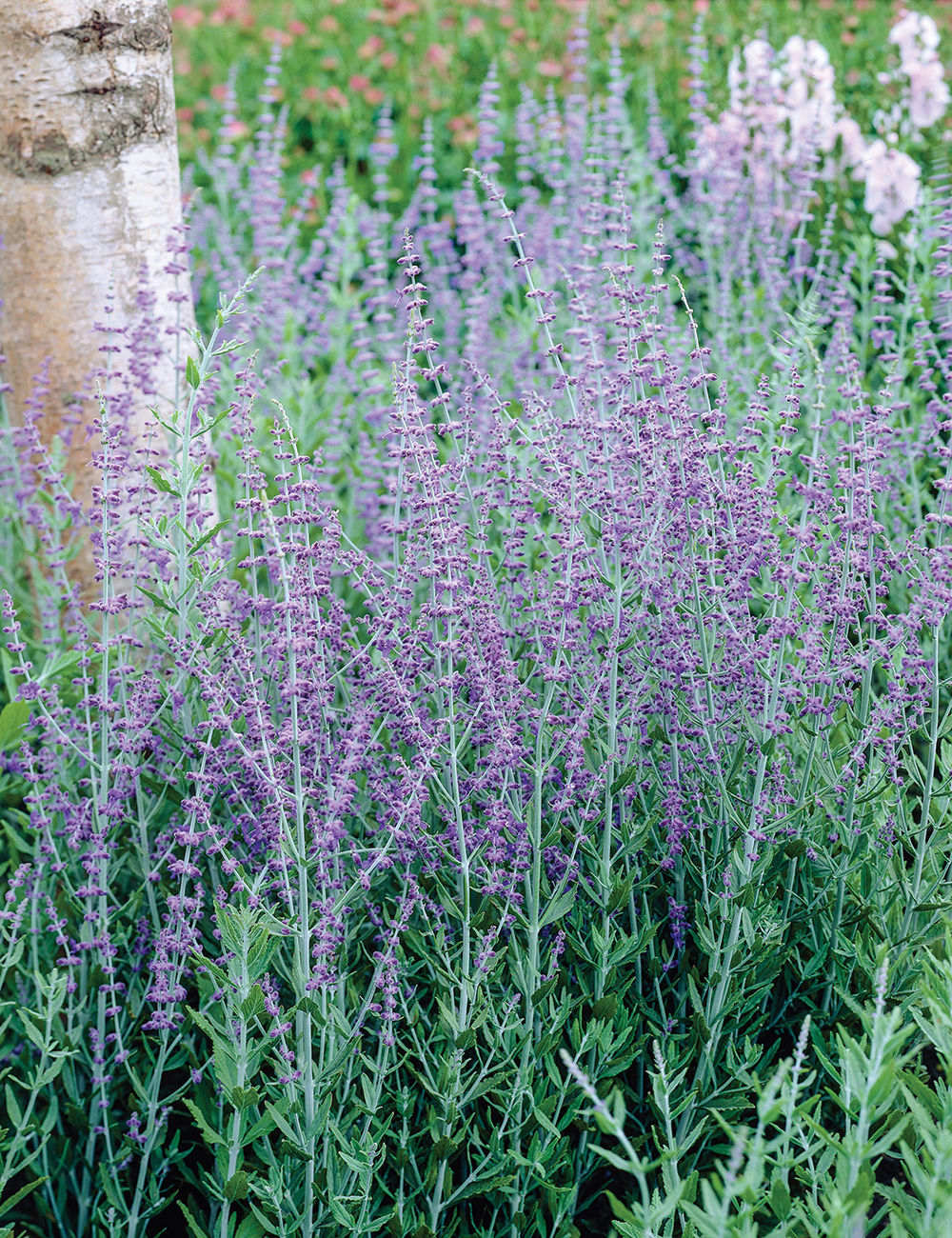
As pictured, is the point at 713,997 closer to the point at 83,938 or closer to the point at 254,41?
the point at 83,938

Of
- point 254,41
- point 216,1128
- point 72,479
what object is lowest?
point 216,1128

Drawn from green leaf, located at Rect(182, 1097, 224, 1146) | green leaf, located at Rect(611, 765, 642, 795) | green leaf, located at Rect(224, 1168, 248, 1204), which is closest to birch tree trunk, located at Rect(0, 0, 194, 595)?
green leaf, located at Rect(611, 765, 642, 795)

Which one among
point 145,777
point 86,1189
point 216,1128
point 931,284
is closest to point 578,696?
point 145,777

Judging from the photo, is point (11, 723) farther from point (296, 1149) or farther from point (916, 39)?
point (916, 39)

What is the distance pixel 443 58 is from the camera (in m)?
8.37

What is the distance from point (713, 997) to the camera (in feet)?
7.61

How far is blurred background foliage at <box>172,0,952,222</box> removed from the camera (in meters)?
7.34

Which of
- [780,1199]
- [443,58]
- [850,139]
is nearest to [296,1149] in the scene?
[780,1199]

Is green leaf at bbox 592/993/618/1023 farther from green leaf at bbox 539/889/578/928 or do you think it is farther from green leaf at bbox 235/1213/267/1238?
green leaf at bbox 235/1213/267/1238

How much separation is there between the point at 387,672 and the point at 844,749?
0.96 m

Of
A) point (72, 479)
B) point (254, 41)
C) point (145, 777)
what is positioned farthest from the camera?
point (254, 41)

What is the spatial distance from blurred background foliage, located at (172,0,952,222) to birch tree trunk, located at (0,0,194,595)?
3.22 metres

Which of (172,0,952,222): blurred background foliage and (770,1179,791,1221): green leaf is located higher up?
(172,0,952,222): blurred background foliage

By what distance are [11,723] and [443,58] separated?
6986 mm
